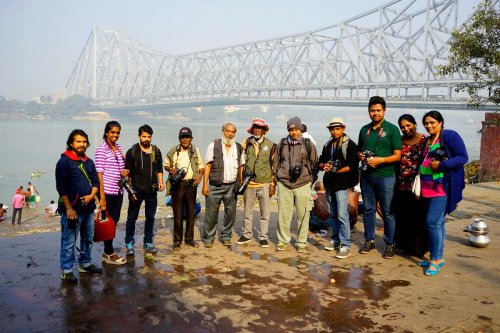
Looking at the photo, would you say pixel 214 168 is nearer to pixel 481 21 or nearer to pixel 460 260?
pixel 460 260

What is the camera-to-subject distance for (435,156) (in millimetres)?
3742

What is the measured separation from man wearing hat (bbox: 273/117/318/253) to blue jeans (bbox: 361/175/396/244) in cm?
62

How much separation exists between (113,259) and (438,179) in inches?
130

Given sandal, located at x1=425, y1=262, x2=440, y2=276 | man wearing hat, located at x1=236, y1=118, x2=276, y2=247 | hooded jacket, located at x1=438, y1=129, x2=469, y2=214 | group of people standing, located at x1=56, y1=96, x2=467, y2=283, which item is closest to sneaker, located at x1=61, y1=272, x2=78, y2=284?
group of people standing, located at x1=56, y1=96, x2=467, y2=283

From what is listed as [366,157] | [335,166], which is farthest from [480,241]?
[335,166]

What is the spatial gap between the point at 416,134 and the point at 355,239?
160 cm

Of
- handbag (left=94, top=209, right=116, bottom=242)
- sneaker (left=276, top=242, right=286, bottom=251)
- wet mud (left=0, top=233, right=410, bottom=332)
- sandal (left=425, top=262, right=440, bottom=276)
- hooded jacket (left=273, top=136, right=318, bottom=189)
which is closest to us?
wet mud (left=0, top=233, right=410, bottom=332)

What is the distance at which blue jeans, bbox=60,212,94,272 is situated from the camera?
354 centimetres

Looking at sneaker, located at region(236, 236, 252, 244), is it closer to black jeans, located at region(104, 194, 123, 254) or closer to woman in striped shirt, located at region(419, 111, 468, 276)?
black jeans, located at region(104, 194, 123, 254)

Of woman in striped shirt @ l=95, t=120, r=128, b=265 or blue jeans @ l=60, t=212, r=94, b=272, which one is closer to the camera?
blue jeans @ l=60, t=212, r=94, b=272

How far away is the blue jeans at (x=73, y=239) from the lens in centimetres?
354

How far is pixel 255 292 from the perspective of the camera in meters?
3.31

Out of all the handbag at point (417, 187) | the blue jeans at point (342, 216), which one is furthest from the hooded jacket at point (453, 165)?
the blue jeans at point (342, 216)

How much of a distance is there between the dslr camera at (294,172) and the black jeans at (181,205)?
45.6 inches
